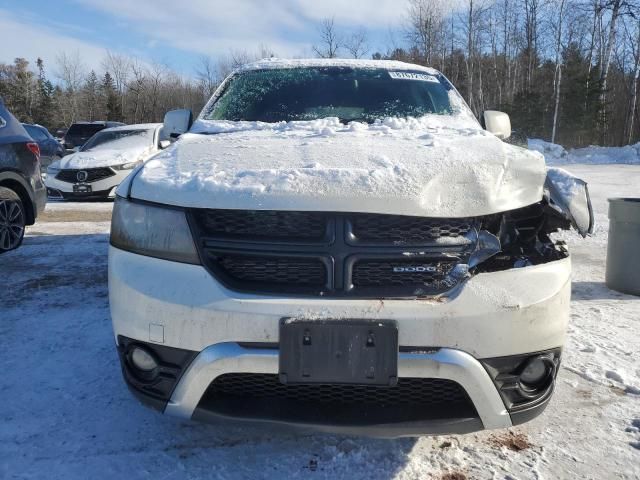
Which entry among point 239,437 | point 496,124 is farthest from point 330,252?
point 496,124

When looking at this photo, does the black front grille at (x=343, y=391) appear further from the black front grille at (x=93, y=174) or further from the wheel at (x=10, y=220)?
the black front grille at (x=93, y=174)

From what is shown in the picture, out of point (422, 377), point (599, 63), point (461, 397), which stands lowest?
point (461, 397)

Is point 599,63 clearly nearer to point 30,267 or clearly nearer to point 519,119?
point 519,119

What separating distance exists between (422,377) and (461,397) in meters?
0.22

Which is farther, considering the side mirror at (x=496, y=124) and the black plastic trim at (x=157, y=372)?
the side mirror at (x=496, y=124)

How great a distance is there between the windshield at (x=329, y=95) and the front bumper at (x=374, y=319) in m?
1.59

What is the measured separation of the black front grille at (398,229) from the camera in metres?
1.83

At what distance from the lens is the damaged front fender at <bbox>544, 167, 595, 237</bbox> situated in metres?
2.22

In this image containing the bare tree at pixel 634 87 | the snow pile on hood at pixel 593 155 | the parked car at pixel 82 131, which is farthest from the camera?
the bare tree at pixel 634 87

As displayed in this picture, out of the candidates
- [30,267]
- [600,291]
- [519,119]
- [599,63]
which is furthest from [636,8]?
[30,267]

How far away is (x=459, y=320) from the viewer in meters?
1.74

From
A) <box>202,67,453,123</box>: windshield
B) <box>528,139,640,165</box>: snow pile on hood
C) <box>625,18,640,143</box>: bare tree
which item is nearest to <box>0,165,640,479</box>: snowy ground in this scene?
<box>202,67,453,123</box>: windshield

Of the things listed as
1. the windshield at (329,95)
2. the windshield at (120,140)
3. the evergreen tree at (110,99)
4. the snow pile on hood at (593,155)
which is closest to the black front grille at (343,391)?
the windshield at (329,95)

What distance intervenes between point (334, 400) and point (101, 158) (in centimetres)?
942
